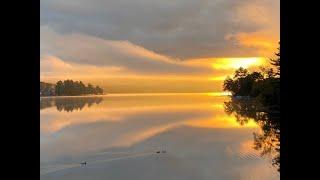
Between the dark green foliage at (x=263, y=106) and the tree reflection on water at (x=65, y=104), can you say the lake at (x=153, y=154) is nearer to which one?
the dark green foliage at (x=263, y=106)

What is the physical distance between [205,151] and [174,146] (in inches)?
50.9

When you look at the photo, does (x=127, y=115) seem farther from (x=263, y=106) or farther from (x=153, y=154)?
(x=153, y=154)

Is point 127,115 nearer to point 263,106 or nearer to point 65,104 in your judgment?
point 263,106

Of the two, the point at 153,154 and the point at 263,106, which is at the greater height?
the point at 263,106

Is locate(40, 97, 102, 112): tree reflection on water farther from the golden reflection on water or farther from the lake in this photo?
the lake

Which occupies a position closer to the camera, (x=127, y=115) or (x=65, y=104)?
(x=127, y=115)

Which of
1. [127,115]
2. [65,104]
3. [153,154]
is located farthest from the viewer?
[65,104]

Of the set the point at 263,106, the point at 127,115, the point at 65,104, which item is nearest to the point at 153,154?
the point at 127,115

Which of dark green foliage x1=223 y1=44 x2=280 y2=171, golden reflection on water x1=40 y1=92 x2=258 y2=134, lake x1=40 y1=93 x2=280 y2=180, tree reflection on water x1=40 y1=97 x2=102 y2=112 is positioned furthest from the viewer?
tree reflection on water x1=40 y1=97 x2=102 y2=112

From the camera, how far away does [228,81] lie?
2239 inches

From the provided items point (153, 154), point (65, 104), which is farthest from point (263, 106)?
point (65, 104)

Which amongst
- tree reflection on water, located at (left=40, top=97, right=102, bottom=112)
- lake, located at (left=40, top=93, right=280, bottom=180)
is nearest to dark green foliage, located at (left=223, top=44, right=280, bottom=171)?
lake, located at (left=40, top=93, right=280, bottom=180)

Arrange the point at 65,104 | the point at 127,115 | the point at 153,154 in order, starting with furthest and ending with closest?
the point at 65,104 < the point at 127,115 < the point at 153,154
